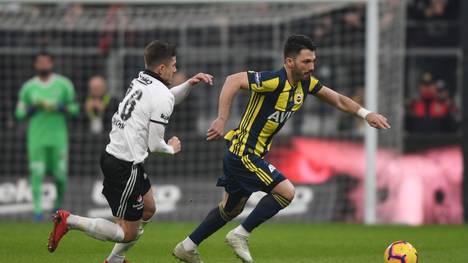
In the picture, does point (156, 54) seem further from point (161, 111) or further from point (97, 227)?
point (97, 227)

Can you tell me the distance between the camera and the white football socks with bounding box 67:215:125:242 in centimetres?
800

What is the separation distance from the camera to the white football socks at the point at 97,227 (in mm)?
7996

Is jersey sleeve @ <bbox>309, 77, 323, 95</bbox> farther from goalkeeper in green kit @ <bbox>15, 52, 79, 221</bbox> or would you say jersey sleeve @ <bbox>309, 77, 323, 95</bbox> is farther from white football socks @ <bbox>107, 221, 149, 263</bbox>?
goalkeeper in green kit @ <bbox>15, 52, 79, 221</bbox>

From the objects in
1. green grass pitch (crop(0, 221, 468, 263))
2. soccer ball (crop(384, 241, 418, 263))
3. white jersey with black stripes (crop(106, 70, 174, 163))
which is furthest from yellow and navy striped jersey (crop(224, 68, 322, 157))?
soccer ball (crop(384, 241, 418, 263))

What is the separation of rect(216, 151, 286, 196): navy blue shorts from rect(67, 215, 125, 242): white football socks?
1.38 meters

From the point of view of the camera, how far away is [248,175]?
9.04 metres

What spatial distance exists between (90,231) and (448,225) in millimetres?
7427

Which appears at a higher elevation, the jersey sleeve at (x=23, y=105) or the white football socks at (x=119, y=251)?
the jersey sleeve at (x=23, y=105)

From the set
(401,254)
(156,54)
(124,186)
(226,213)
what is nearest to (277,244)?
(226,213)

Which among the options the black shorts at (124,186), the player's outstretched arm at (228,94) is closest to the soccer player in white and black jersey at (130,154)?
the black shorts at (124,186)

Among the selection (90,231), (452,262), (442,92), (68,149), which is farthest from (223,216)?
(442,92)

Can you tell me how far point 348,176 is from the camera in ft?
51.9

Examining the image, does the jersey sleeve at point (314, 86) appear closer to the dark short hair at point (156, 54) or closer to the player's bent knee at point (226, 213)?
the player's bent knee at point (226, 213)

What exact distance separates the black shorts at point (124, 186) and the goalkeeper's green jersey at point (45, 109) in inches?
276
